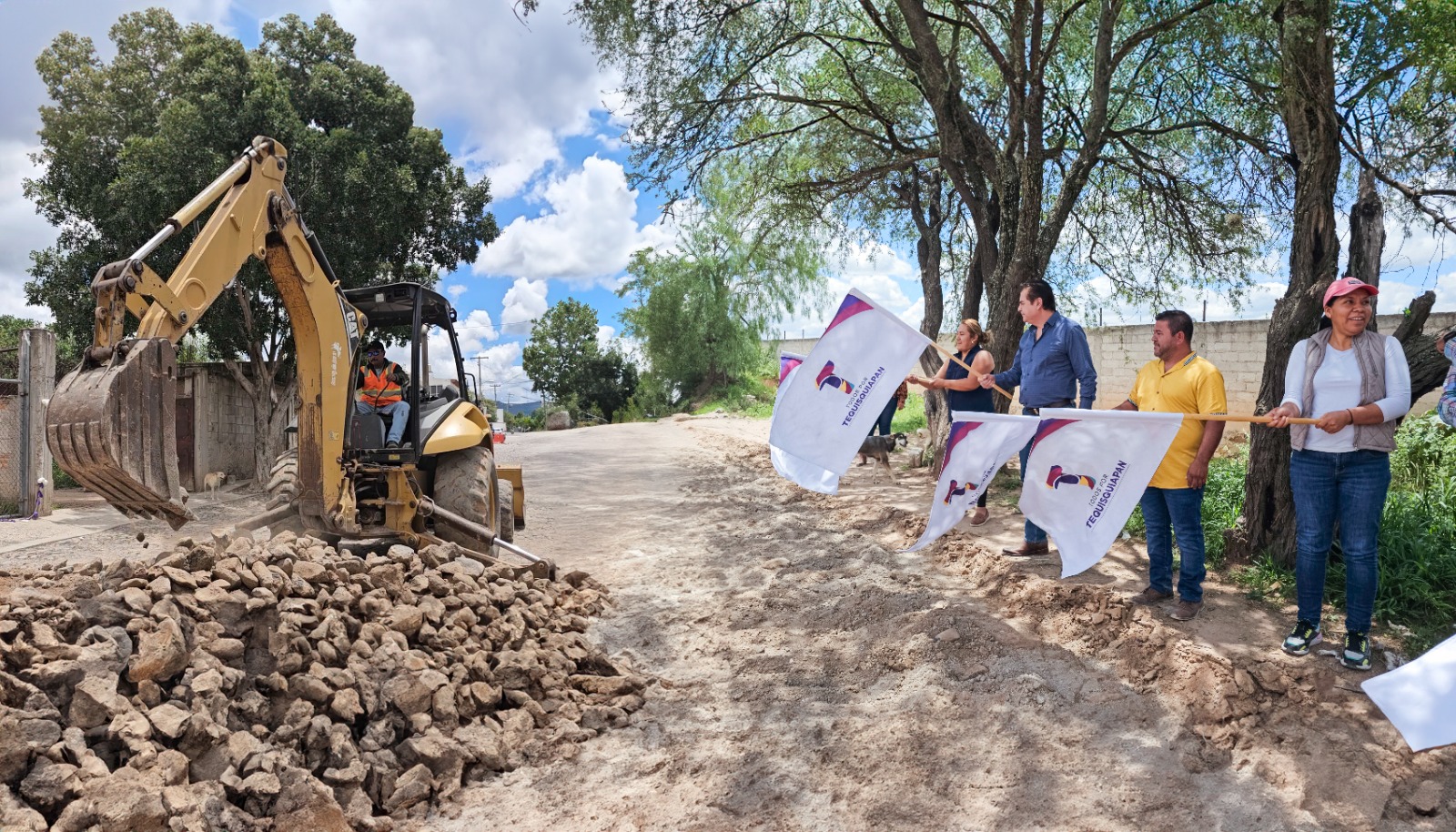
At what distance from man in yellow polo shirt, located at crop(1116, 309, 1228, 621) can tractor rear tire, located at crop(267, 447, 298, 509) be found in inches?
223

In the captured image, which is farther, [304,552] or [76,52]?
[76,52]

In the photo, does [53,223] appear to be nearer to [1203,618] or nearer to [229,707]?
[229,707]

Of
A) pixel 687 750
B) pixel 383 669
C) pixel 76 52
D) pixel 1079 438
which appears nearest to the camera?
pixel 687 750

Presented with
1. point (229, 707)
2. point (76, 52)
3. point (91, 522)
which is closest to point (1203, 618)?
point (229, 707)

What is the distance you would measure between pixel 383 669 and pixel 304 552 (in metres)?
1.27

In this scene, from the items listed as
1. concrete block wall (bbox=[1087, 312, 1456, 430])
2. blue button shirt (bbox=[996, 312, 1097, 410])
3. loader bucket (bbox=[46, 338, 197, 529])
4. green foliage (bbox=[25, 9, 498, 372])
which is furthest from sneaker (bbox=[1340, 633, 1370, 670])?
green foliage (bbox=[25, 9, 498, 372])

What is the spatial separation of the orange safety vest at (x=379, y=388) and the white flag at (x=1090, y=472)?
479cm

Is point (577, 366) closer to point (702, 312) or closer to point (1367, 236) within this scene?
point (702, 312)

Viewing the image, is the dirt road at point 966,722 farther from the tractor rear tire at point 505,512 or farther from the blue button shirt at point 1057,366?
the tractor rear tire at point 505,512

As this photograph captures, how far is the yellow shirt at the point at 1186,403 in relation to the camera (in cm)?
443

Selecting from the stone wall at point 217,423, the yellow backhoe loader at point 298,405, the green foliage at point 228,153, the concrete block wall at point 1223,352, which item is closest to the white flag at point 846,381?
the yellow backhoe loader at point 298,405

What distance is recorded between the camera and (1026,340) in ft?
19.7

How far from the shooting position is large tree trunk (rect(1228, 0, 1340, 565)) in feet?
17.7

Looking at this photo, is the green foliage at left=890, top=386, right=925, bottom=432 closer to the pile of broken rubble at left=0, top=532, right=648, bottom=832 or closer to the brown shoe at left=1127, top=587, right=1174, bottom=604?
the brown shoe at left=1127, top=587, right=1174, bottom=604
